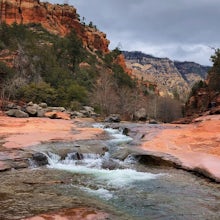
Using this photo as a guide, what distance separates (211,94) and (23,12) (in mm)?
73206

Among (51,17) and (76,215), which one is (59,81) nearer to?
(76,215)

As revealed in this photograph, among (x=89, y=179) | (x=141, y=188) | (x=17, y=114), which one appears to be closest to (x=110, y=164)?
(x=89, y=179)

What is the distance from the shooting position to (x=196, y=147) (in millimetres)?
17266

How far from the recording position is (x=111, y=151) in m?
17.4

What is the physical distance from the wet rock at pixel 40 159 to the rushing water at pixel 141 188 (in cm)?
29

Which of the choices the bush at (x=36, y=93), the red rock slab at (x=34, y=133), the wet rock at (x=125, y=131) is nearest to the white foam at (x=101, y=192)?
the red rock slab at (x=34, y=133)

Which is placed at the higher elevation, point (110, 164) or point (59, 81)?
point (59, 81)

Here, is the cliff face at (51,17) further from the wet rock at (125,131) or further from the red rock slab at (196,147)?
the red rock slab at (196,147)

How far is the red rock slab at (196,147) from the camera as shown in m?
13.5

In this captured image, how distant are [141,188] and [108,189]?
1144mm

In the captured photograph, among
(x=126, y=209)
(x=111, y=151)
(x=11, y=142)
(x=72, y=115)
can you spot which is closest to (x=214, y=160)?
(x=111, y=151)

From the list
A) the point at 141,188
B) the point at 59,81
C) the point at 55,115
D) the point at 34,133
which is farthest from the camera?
the point at 59,81

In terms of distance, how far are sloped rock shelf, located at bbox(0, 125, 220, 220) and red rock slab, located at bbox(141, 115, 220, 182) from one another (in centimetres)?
67

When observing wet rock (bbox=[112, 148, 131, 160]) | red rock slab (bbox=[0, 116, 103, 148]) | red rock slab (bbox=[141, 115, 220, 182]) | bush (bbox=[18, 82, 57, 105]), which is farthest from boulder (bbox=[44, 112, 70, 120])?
wet rock (bbox=[112, 148, 131, 160])
